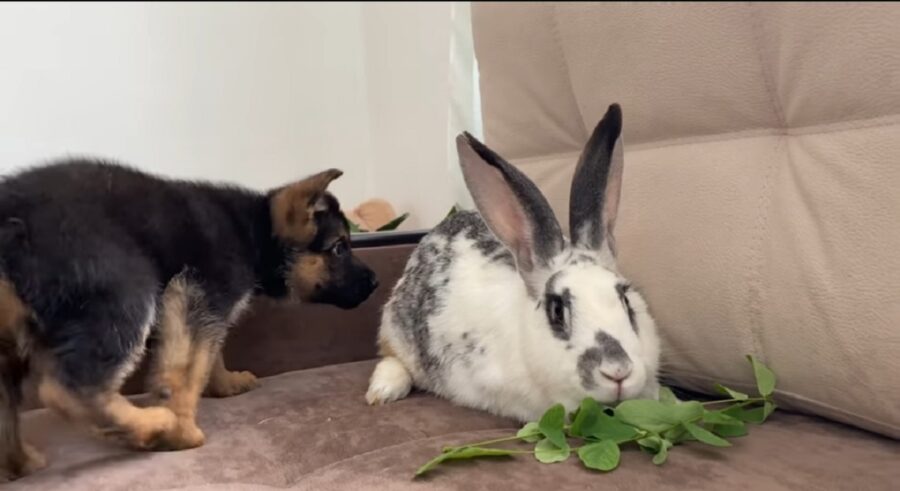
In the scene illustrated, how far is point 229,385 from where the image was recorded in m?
1.26

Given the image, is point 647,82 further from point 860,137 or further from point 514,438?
point 514,438

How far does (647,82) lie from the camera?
1.16 m

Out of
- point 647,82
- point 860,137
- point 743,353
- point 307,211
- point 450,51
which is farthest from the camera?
point 450,51

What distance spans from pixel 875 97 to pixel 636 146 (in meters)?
0.37

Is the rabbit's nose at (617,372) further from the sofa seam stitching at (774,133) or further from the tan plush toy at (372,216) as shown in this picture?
the tan plush toy at (372,216)

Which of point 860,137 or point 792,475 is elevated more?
point 860,137

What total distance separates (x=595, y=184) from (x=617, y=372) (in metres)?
0.26

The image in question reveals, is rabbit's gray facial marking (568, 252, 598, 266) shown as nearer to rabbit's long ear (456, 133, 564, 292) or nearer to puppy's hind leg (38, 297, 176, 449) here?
rabbit's long ear (456, 133, 564, 292)

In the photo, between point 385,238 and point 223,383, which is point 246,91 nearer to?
point 385,238

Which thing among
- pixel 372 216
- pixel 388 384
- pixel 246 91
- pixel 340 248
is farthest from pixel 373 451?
pixel 246 91

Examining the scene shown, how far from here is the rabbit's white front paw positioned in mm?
1165

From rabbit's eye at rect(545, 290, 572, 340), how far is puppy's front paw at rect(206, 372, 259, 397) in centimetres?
50

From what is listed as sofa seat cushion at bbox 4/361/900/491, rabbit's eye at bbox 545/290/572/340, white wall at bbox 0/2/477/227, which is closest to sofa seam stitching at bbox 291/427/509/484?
sofa seat cushion at bbox 4/361/900/491

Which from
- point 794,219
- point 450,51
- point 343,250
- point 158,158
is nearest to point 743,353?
point 794,219
